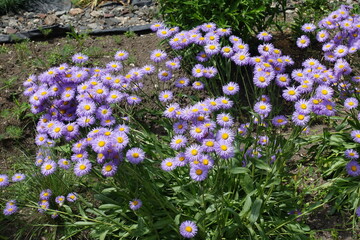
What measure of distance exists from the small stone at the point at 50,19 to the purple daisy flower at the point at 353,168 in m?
4.58

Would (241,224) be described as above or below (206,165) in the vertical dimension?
below

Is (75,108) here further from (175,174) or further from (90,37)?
(90,37)

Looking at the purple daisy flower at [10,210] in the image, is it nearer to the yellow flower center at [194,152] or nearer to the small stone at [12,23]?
the yellow flower center at [194,152]

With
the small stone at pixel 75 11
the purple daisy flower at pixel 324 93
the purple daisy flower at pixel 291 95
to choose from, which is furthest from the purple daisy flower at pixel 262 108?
the small stone at pixel 75 11

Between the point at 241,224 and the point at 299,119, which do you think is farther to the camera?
the point at 241,224

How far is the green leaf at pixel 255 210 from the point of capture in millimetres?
2639

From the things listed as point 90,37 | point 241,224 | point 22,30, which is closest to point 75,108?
point 241,224

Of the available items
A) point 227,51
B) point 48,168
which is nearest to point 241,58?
point 227,51

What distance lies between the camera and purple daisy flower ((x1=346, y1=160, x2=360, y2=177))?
2.92 meters

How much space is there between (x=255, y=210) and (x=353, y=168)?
0.80 meters

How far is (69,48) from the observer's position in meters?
5.00

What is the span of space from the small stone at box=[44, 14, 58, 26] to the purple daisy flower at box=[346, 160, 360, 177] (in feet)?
15.0

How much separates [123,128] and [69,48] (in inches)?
108

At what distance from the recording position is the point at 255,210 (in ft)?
8.75
